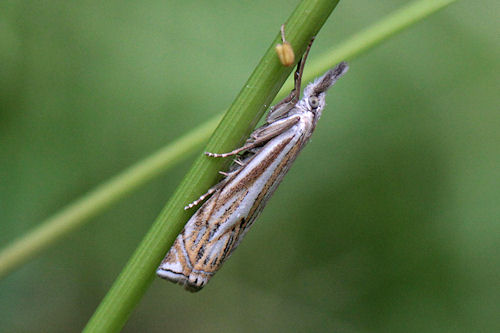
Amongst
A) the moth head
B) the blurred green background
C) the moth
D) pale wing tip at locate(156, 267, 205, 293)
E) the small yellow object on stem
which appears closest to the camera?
the small yellow object on stem

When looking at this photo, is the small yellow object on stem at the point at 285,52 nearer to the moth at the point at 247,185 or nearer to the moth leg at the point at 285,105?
the moth at the point at 247,185

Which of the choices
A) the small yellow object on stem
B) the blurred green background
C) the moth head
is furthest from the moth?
the blurred green background

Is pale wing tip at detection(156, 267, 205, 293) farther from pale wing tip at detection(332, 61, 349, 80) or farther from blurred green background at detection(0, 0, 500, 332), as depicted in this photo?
blurred green background at detection(0, 0, 500, 332)

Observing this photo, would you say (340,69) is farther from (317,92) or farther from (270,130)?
(270,130)

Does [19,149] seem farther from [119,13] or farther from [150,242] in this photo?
[150,242]

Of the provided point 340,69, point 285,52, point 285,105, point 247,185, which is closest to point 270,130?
point 285,105

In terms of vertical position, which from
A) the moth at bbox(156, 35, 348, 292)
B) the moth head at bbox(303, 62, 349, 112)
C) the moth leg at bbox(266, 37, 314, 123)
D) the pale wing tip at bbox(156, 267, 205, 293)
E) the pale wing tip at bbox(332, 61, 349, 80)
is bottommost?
the pale wing tip at bbox(156, 267, 205, 293)

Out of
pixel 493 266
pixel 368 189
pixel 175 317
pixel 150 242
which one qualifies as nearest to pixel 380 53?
pixel 368 189
